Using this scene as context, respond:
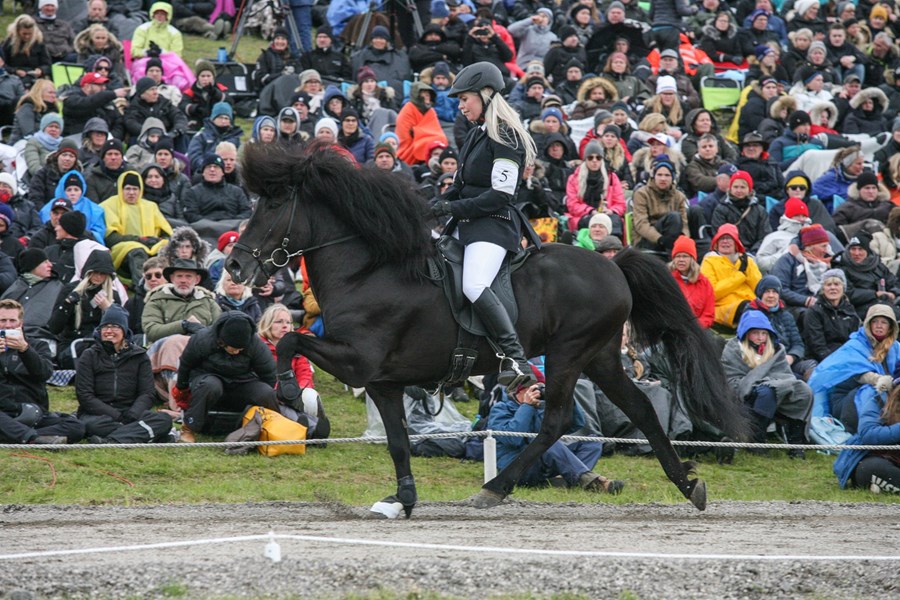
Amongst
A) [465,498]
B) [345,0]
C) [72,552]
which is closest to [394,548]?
[72,552]

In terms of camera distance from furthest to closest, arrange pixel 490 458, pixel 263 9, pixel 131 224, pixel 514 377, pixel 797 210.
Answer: pixel 263 9 < pixel 797 210 < pixel 131 224 < pixel 490 458 < pixel 514 377

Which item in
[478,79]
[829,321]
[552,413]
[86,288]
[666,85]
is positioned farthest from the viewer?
[666,85]

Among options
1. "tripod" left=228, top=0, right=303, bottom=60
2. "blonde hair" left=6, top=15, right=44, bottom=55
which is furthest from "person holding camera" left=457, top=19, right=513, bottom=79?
"blonde hair" left=6, top=15, right=44, bottom=55

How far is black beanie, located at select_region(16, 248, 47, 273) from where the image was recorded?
13922 mm

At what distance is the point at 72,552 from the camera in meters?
7.45

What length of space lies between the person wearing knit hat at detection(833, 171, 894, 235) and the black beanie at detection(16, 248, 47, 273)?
36.4 feet

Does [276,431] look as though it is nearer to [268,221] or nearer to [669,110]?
[268,221]

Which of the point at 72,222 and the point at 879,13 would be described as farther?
the point at 879,13

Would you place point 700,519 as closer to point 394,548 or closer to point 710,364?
point 710,364

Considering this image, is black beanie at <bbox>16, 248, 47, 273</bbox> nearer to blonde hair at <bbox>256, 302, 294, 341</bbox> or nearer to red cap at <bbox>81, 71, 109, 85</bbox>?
blonde hair at <bbox>256, 302, 294, 341</bbox>

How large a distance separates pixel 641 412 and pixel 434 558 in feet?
10.6

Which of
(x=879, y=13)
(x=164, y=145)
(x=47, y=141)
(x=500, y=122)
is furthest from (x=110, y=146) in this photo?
(x=879, y=13)

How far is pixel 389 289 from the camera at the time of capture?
9148mm

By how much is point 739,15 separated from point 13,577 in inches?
1010
